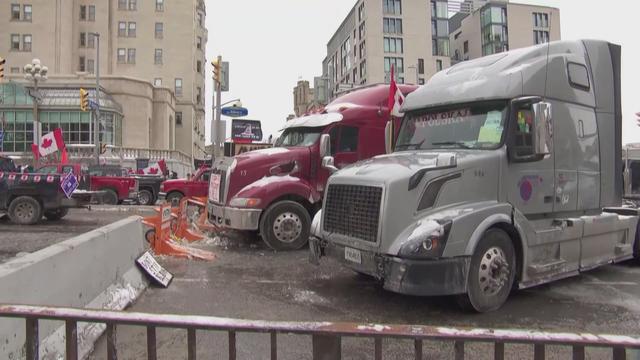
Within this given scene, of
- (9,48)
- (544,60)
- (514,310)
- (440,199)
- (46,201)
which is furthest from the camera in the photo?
(9,48)

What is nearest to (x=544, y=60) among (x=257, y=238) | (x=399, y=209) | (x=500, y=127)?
(x=500, y=127)

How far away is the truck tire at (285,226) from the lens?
9.41 m

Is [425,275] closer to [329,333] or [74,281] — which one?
[329,333]

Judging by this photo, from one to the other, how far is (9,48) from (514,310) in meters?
72.0

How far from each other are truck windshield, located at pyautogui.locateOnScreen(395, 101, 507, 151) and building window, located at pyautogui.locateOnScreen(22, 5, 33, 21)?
6961 cm

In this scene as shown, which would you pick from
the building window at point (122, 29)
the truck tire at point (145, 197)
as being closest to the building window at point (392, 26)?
the building window at point (122, 29)

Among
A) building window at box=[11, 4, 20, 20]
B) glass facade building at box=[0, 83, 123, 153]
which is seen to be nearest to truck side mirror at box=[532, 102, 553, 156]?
glass facade building at box=[0, 83, 123, 153]

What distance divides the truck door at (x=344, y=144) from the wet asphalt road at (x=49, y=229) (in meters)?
5.90

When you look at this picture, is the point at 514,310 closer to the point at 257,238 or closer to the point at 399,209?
the point at 399,209

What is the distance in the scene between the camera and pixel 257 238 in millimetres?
10828

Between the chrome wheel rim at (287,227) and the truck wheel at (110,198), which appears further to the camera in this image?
the truck wheel at (110,198)

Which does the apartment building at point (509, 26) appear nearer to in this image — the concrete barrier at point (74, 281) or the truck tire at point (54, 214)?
the truck tire at point (54, 214)

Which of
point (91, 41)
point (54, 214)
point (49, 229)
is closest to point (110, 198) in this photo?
point (54, 214)

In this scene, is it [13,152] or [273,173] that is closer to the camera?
[273,173]
